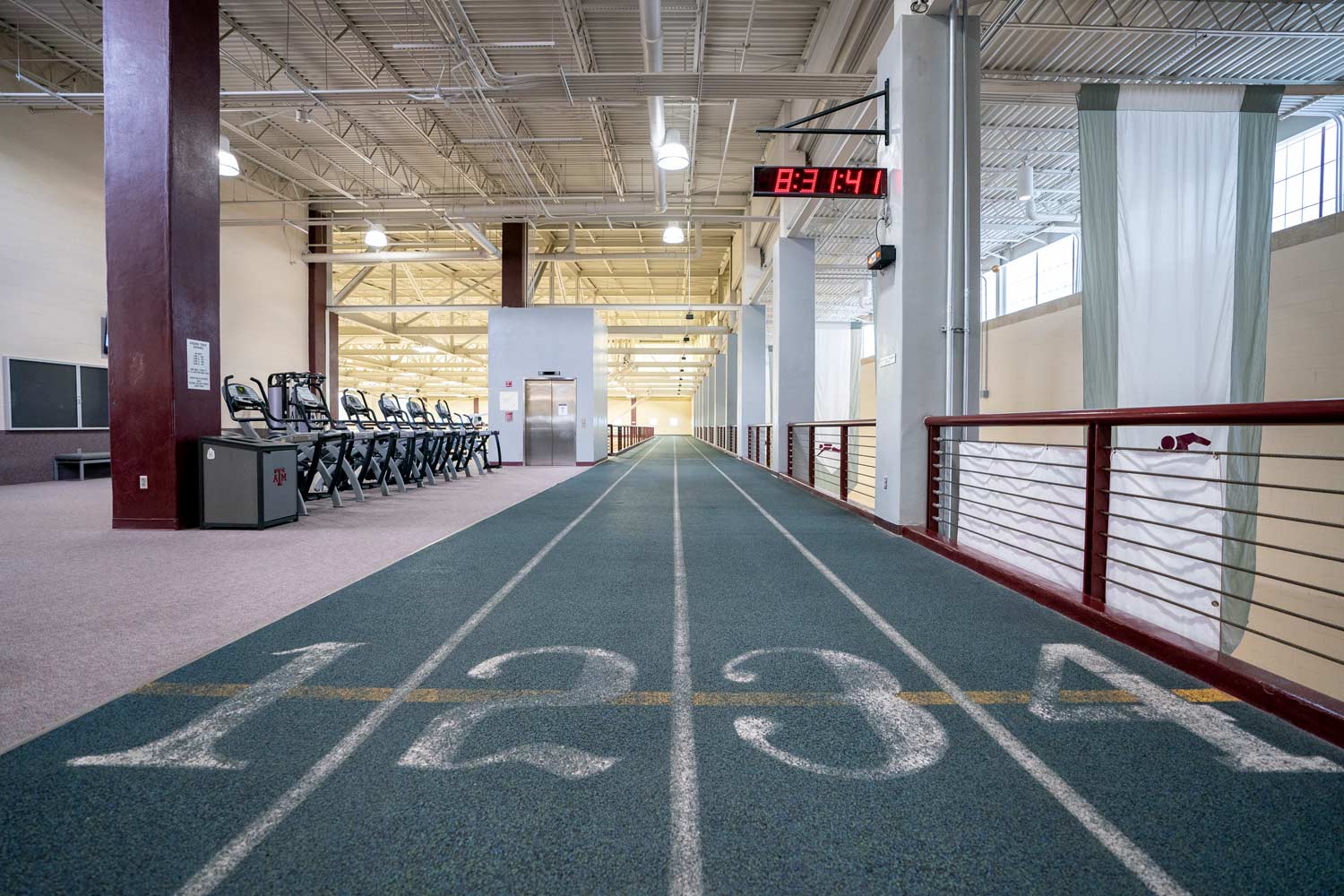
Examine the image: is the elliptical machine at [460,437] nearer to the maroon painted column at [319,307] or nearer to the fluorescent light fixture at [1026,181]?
the maroon painted column at [319,307]

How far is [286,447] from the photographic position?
6.91 m

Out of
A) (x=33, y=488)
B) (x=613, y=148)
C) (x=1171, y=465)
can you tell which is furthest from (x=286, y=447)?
(x=613, y=148)

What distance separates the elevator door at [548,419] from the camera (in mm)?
17531

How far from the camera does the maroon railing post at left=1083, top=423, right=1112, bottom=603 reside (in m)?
3.61

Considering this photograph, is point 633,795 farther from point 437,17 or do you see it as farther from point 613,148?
point 613,148

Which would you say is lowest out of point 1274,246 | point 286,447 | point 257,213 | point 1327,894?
point 1327,894

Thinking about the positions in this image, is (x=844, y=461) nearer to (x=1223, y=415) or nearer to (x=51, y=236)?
(x=1223, y=415)

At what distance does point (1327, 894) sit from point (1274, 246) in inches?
411

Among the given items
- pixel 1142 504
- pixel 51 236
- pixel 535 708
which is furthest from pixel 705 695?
pixel 51 236

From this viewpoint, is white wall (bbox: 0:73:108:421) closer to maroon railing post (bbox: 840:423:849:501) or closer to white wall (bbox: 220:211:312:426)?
white wall (bbox: 220:211:312:426)

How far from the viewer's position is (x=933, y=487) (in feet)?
19.8

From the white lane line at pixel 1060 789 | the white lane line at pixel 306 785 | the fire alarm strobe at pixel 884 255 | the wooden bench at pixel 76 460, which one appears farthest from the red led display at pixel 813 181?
the wooden bench at pixel 76 460

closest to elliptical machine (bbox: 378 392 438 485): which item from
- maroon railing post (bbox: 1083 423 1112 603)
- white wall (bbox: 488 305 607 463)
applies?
white wall (bbox: 488 305 607 463)

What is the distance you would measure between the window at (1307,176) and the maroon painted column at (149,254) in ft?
51.6
